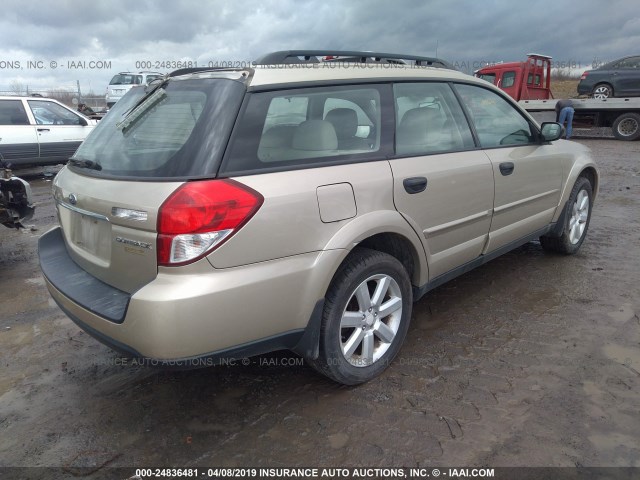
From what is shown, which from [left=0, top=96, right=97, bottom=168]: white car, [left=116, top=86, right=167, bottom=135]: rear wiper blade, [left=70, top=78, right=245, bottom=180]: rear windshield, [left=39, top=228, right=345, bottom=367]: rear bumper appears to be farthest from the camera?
[left=0, top=96, right=97, bottom=168]: white car

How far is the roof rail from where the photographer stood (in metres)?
2.65

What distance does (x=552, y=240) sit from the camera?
463 centimetres

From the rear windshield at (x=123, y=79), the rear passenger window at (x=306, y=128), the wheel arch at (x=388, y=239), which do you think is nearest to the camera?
the rear passenger window at (x=306, y=128)

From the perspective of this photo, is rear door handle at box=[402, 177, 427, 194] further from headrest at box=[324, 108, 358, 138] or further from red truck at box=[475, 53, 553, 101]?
red truck at box=[475, 53, 553, 101]

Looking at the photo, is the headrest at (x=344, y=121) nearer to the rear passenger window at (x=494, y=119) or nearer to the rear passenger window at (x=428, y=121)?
the rear passenger window at (x=428, y=121)

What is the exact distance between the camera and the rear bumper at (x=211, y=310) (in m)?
1.99

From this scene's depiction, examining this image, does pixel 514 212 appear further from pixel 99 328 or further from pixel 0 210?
pixel 0 210

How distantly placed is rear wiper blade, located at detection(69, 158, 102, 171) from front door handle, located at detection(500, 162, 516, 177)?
8.55 ft

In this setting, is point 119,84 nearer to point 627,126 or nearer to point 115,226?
point 627,126

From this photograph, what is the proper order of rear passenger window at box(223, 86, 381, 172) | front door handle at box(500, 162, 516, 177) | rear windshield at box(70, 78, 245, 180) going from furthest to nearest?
front door handle at box(500, 162, 516, 177)
rear passenger window at box(223, 86, 381, 172)
rear windshield at box(70, 78, 245, 180)

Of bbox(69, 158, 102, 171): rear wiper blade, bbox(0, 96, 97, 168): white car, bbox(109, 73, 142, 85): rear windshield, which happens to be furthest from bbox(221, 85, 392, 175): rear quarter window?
bbox(109, 73, 142, 85): rear windshield

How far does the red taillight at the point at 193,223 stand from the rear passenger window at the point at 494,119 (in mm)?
2129

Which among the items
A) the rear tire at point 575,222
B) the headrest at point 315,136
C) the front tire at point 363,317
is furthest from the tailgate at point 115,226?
the rear tire at point 575,222

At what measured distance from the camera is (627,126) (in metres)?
15.0
